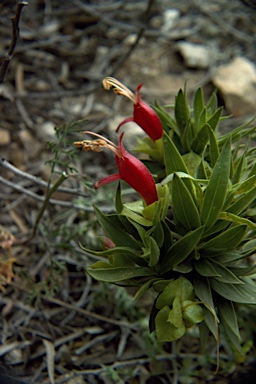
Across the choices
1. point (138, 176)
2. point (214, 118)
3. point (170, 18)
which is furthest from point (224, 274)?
point (170, 18)

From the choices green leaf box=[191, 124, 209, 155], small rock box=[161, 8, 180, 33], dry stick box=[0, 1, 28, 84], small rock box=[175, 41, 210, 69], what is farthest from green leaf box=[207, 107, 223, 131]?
small rock box=[161, 8, 180, 33]

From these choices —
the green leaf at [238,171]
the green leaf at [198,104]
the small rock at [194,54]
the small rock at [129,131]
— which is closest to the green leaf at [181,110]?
the green leaf at [198,104]

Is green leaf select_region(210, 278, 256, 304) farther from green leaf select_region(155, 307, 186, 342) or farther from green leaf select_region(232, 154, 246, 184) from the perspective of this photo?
green leaf select_region(232, 154, 246, 184)

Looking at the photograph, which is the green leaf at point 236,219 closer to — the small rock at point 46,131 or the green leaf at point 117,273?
the green leaf at point 117,273

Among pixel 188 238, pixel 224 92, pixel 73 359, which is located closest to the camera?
pixel 188 238

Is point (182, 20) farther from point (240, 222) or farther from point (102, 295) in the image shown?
point (240, 222)

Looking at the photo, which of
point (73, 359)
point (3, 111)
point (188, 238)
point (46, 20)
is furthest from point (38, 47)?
point (188, 238)

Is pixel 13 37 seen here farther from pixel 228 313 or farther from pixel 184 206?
pixel 228 313
